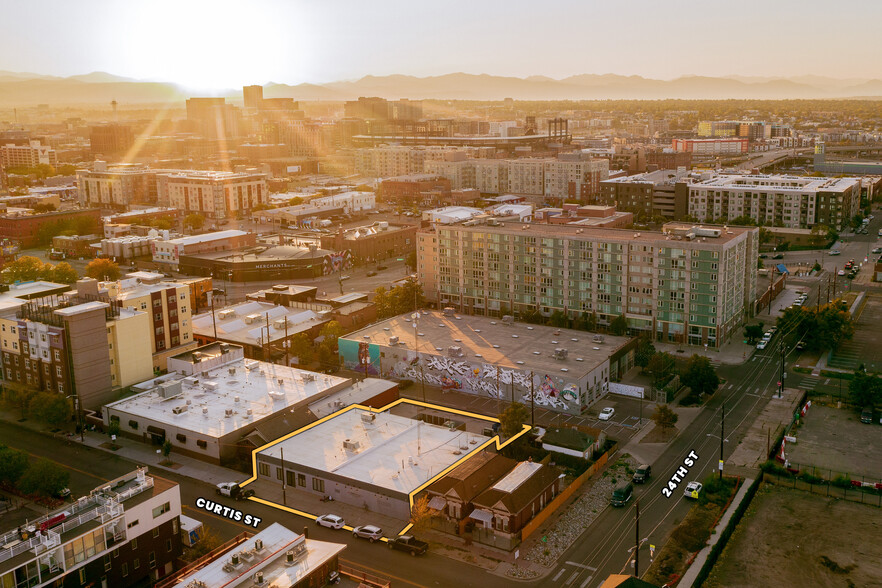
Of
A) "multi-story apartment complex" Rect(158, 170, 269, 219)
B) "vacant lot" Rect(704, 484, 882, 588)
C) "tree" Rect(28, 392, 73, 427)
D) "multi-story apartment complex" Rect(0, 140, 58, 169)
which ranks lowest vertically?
"vacant lot" Rect(704, 484, 882, 588)

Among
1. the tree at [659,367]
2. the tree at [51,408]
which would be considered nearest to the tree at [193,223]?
the tree at [51,408]

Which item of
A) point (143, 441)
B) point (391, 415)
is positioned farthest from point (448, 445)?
point (143, 441)

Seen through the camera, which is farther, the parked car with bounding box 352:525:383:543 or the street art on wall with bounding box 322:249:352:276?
the street art on wall with bounding box 322:249:352:276

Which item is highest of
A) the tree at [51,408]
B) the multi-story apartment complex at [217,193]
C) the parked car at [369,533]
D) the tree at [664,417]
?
the multi-story apartment complex at [217,193]

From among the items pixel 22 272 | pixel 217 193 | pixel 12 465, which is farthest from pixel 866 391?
pixel 217 193

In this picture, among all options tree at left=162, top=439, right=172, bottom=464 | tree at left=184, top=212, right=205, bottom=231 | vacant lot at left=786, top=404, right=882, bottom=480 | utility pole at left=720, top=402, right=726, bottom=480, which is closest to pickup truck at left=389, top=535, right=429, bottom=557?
tree at left=162, top=439, right=172, bottom=464

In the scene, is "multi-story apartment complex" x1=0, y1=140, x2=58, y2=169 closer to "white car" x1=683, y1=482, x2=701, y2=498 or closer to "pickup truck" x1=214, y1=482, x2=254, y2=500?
"pickup truck" x1=214, y1=482, x2=254, y2=500

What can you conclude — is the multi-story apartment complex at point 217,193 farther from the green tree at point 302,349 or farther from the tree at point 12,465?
the tree at point 12,465
